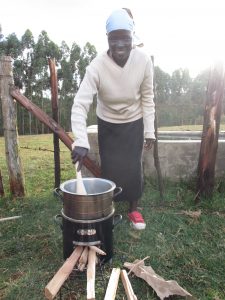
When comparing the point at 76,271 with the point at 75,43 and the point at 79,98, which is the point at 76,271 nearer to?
the point at 79,98

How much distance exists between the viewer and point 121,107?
3.70 meters

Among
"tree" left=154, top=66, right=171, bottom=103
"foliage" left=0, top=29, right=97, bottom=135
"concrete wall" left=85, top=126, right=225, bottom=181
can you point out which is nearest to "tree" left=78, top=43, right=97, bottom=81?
"foliage" left=0, top=29, right=97, bottom=135

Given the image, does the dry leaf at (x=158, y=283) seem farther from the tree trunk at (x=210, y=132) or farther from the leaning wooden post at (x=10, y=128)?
the leaning wooden post at (x=10, y=128)

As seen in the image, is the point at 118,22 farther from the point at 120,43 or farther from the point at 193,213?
the point at 193,213

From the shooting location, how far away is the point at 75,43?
3316cm

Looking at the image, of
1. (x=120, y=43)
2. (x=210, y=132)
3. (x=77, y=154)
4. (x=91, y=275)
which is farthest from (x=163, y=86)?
(x=91, y=275)

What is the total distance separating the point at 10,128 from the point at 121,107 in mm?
1808

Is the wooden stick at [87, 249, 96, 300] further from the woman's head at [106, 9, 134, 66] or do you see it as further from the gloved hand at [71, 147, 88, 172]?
the woman's head at [106, 9, 134, 66]

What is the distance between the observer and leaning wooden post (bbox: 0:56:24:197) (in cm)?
459

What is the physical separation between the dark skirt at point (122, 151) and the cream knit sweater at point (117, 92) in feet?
0.29

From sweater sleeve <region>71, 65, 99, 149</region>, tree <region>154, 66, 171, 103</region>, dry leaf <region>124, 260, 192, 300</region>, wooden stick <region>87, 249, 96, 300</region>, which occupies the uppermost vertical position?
tree <region>154, 66, 171, 103</region>

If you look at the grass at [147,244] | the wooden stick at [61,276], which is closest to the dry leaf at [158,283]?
the grass at [147,244]

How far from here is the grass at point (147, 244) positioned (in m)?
2.90

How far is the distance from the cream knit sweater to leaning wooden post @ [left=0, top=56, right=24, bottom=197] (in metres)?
1.47
